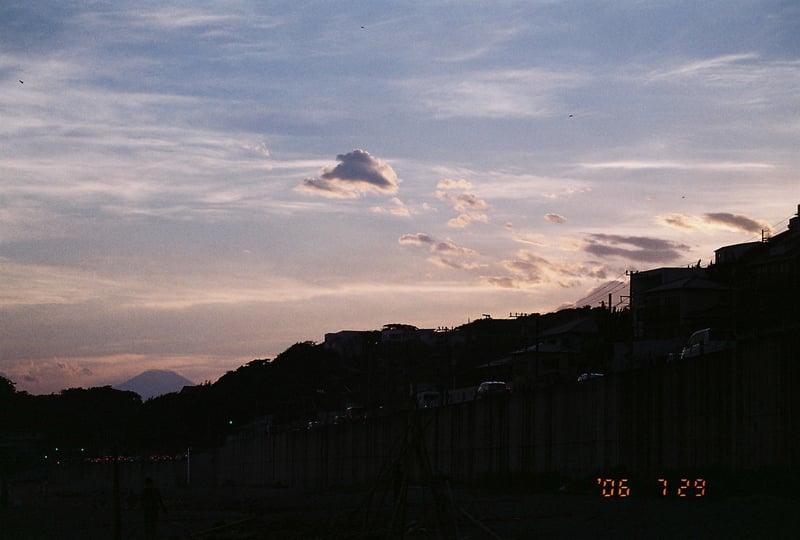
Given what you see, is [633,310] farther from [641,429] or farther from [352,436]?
[641,429]

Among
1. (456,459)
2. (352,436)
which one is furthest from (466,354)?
(456,459)

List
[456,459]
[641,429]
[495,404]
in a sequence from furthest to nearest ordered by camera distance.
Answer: [456,459] → [495,404] → [641,429]

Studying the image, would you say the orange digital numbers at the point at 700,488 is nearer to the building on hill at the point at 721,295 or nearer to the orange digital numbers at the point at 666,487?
the orange digital numbers at the point at 666,487

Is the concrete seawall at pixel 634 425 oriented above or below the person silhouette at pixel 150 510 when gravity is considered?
above

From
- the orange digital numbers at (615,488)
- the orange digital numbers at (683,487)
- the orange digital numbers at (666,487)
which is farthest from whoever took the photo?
the orange digital numbers at (615,488)

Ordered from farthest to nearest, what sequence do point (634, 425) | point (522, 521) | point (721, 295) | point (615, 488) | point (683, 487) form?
point (721, 295) < point (634, 425) < point (615, 488) < point (683, 487) < point (522, 521)

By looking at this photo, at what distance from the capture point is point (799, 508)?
2419 cm

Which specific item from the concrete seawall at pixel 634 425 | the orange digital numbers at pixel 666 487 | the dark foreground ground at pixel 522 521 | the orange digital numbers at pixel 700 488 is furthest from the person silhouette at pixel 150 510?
the orange digital numbers at pixel 700 488

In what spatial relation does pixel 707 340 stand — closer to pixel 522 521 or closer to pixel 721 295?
pixel 522 521

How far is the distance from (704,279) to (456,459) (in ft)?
166

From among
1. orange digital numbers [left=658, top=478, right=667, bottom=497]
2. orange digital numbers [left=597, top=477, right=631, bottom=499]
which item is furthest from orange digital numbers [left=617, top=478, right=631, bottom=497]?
orange digital numbers [left=658, top=478, right=667, bottom=497]

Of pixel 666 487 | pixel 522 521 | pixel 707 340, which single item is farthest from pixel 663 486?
pixel 707 340

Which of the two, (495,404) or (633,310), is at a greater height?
(633,310)

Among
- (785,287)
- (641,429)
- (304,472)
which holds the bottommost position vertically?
(304,472)
